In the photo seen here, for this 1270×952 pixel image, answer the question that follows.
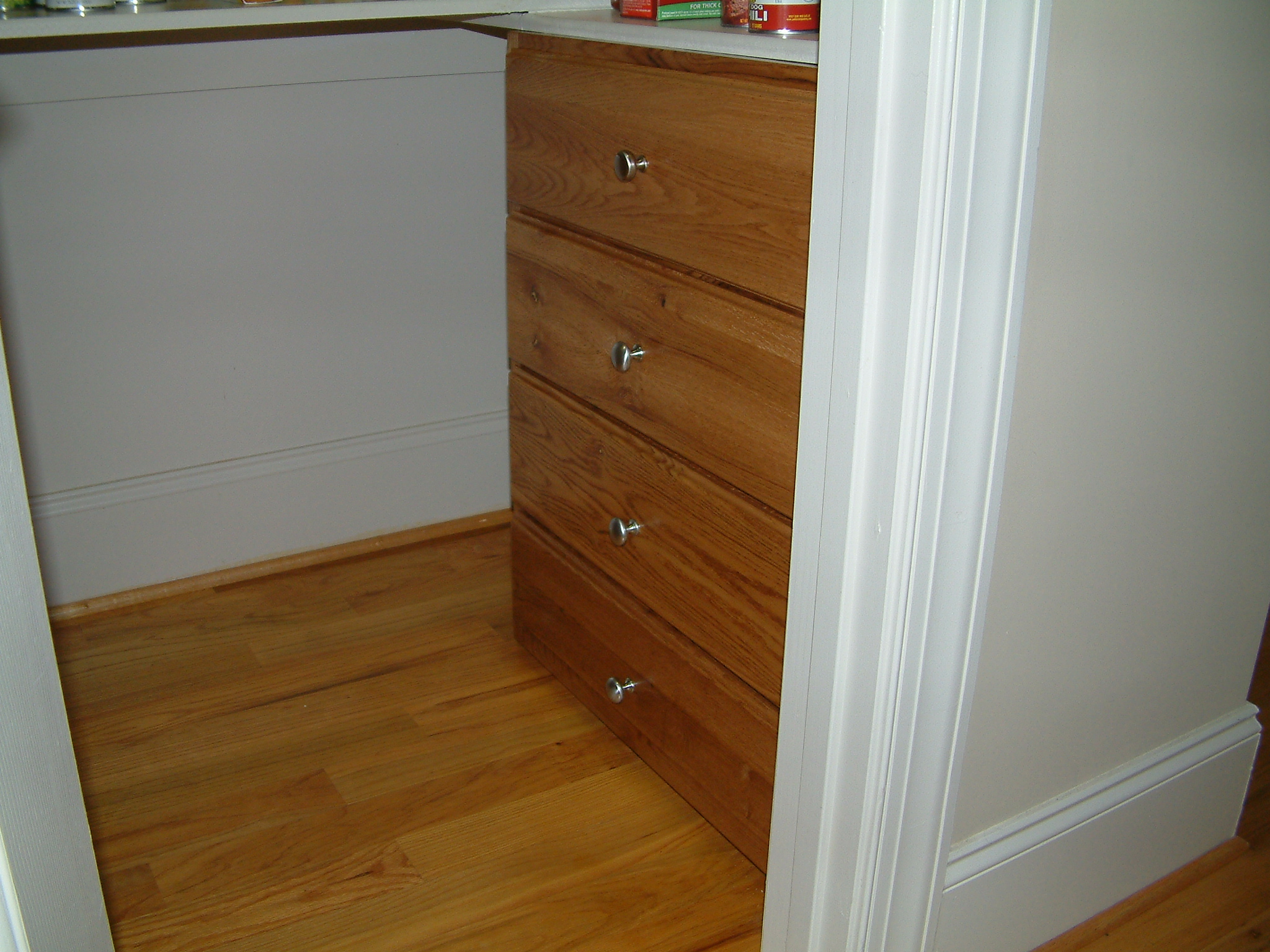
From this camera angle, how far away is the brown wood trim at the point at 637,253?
0.95 metres

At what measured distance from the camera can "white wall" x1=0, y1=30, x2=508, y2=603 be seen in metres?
1.51

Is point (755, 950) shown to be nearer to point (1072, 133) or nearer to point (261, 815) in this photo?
point (261, 815)

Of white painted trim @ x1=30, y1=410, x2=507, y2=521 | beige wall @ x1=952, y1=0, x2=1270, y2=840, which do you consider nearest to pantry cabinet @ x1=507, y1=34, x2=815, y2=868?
beige wall @ x1=952, y1=0, x2=1270, y2=840

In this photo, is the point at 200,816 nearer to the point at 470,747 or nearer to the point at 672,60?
the point at 470,747

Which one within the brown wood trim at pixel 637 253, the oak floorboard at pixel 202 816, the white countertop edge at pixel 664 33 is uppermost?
the white countertop edge at pixel 664 33

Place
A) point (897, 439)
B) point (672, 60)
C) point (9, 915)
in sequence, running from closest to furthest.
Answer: point (9, 915) → point (897, 439) → point (672, 60)

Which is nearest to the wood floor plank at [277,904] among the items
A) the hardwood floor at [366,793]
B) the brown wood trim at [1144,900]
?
the hardwood floor at [366,793]

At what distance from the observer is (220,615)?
5.43 feet

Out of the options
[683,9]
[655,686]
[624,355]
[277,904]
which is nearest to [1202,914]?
[655,686]

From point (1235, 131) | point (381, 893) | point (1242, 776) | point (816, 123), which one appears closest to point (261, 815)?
point (381, 893)

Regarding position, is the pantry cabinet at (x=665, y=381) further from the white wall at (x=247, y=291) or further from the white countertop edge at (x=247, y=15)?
the white wall at (x=247, y=291)

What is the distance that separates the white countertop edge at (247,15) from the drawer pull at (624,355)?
40 cm

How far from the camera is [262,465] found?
1.74 meters

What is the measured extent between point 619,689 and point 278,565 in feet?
2.36
